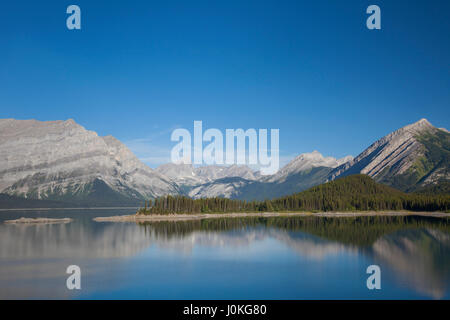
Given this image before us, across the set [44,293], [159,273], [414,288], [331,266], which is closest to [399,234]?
[331,266]

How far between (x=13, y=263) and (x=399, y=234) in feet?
313

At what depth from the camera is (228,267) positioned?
63.4 metres

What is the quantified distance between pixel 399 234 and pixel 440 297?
6955cm

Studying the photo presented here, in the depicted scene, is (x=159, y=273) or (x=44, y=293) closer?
(x=44, y=293)

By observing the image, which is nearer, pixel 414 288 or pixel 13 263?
pixel 414 288

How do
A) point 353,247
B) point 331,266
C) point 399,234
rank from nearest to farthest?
point 331,266
point 353,247
point 399,234

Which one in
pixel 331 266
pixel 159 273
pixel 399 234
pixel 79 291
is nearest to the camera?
pixel 79 291

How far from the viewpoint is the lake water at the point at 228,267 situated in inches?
1838

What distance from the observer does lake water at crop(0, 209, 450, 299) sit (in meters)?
46.7

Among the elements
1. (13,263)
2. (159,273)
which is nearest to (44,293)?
(159,273)

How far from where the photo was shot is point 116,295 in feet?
149

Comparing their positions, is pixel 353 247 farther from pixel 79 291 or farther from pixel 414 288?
pixel 79 291
